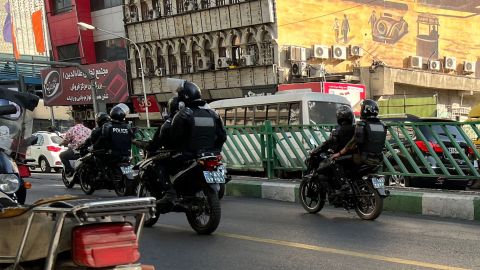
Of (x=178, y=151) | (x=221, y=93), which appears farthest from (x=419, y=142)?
(x=221, y=93)

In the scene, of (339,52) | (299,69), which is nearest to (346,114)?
(299,69)

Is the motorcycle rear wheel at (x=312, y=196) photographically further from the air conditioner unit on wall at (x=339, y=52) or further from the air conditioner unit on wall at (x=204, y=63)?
the air conditioner unit on wall at (x=204, y=63)

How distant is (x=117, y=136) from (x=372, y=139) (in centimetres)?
504

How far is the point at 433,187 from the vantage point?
9.92 metres

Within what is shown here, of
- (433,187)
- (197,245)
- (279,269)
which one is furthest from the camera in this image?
(433,187)

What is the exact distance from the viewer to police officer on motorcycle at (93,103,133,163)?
408 inches

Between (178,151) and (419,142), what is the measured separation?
418 centimetres

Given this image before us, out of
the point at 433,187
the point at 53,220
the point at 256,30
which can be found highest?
the point at 256,30

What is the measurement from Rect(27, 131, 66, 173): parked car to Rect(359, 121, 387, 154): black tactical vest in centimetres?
1488

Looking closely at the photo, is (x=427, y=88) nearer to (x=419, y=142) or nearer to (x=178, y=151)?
(x=419, y=142)

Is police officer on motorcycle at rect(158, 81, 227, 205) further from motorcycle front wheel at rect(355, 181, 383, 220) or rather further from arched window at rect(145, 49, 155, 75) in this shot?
A: arched window at rect(145, 49, 155, 75)

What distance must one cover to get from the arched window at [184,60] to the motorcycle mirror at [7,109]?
29.3 m

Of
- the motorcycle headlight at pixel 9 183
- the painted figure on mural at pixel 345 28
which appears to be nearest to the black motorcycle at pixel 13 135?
the motorcycle headlight at pixel 9 183

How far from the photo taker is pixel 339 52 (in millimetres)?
29938
